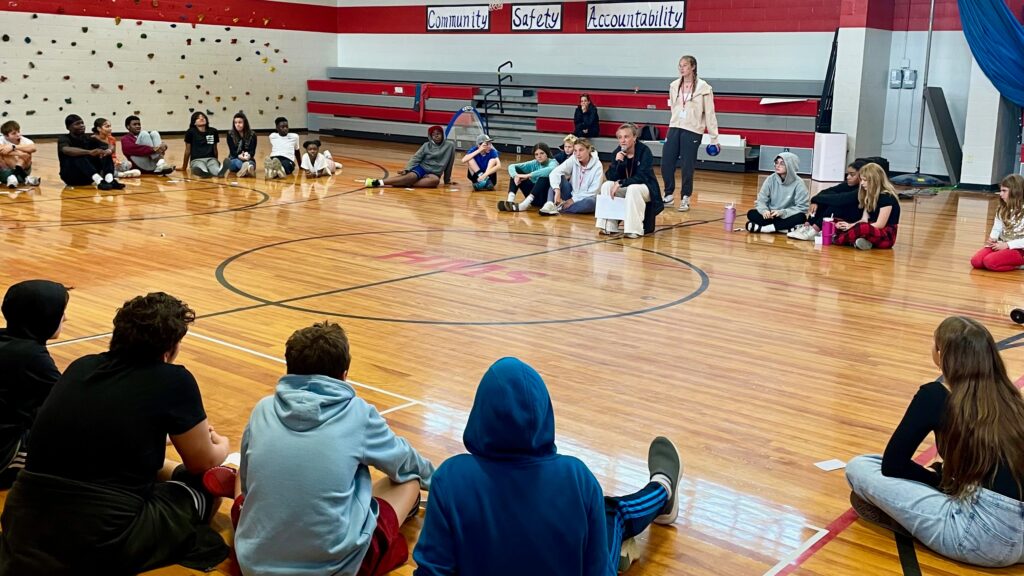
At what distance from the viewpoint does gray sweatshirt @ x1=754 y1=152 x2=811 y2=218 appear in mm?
10516

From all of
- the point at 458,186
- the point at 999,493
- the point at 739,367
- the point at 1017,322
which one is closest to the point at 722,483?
the point at 999,493

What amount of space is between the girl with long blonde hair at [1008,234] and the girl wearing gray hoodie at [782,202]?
6.92ft

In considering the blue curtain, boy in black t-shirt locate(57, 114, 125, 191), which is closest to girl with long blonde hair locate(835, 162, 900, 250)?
the blue curtain

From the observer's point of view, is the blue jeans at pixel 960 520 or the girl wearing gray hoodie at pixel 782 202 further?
the girl wearing gray hoodie at pixel 782 202

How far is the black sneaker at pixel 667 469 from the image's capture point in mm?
3668

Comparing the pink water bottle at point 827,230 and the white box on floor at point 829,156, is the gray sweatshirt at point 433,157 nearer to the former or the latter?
the white box on floor at point 829,156

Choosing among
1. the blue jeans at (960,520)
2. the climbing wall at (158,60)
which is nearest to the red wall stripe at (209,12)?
the climbing wall at (158,60)

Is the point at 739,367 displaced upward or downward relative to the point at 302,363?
downward

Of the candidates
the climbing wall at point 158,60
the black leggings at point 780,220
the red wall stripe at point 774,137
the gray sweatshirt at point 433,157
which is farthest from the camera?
the climbing wall at point 158,60

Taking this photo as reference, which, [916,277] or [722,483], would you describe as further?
[916,277]

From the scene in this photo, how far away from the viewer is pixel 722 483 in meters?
4.08

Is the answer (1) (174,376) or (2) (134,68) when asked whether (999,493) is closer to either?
(1) (174,376)

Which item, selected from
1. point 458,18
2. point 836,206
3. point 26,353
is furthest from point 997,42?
point 26,353

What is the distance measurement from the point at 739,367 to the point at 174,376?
3.48 m
